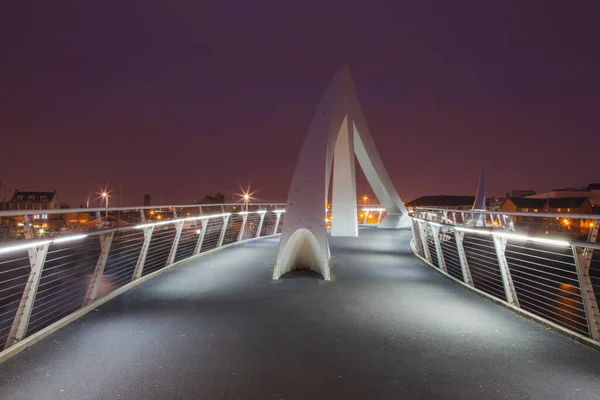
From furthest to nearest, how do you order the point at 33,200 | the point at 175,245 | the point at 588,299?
the point at 33,200 < the point at 175,245 < the point at 588,299

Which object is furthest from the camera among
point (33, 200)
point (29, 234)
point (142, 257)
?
point (33, 200)

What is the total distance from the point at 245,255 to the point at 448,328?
27.7 ft

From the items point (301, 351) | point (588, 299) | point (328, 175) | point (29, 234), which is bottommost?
point (301, 351)

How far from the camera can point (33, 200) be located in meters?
112

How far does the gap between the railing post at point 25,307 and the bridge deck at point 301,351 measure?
28 cm

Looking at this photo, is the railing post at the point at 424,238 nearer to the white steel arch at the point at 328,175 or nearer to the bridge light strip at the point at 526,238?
the white steel arch at the point at 328,175

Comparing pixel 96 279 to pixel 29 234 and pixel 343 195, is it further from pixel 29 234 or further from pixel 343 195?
pixel 343 195

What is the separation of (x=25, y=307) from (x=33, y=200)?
123566 millimetres

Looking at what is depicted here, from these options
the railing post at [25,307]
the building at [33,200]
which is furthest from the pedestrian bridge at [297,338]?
the building at [33,200]

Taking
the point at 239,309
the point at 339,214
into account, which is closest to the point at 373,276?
the point at 239,309

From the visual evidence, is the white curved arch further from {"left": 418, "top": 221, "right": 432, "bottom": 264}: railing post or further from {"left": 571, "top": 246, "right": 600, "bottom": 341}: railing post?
{"left": 571, "top": 246, "right": 600, "bottom": 341}: railing post

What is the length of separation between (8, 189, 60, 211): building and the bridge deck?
115 meters

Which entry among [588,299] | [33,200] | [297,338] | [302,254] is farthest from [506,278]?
[33,200]

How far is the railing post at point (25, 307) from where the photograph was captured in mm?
4688
